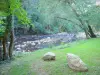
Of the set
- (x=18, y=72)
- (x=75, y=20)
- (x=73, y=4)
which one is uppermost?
(x=73, y=4)

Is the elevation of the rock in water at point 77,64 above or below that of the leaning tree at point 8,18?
below

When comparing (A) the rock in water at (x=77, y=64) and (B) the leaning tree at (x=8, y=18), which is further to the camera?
(B) the leaning tree at (x=8, y=18)

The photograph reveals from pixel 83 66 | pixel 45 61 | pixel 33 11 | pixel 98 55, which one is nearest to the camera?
pixel 83 66

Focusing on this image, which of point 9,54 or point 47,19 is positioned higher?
point 47,19

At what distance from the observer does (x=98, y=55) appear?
305 inches

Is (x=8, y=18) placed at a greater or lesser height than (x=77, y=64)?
greater

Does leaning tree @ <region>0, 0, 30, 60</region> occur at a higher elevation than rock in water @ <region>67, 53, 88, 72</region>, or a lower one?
higher

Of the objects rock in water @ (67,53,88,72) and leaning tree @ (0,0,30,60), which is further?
leaning tree @ (0,0,30,60)

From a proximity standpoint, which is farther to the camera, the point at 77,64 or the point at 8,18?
the point at 8,18

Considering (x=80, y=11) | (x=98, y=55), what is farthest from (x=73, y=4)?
(x=98, y=55)

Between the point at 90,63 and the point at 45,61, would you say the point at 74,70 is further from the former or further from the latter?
the point at 45,61

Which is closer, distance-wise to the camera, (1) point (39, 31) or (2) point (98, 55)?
(2) point (98, 55)

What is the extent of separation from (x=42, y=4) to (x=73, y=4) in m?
2.58

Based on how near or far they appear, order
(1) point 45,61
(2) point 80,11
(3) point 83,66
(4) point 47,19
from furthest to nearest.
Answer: (4) point 47,19
(2) point 80,11
(1) point 45,61
(3) point 83,66
